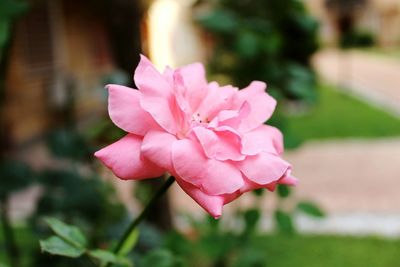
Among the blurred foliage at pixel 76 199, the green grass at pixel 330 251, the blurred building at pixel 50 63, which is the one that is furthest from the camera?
the blurred building at pixel 50 63

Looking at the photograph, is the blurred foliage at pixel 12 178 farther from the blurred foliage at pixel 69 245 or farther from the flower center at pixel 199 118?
the flower center at pixel 199 118

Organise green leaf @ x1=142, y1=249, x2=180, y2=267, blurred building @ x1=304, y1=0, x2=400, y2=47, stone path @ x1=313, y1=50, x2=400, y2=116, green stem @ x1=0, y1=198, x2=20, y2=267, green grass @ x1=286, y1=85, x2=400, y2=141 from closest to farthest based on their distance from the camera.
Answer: green leaf @ x1=142, y1=249, x2=180, y2=267
green stem @ x1=0, y1=198, x2=20, y2=267
green grass @ x1=286, y1=85, x2=400, y2=141
stone path @ x1=313, y1=50, x2=400, y2=116
blurred building @ x1=304, y1=0, x2=400, y2=47

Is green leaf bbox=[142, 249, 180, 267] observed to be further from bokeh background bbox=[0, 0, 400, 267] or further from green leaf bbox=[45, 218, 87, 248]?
green leaf bbox=[45, 218, 87, 248]

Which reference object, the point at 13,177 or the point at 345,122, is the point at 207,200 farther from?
the point at 345,122

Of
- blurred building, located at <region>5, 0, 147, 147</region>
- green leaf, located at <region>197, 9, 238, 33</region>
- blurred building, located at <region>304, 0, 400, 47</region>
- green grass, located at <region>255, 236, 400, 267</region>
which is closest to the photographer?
green leaf, located at <region>197, 9, 238, 33</region>

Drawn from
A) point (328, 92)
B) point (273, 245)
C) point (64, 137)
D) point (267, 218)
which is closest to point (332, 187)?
point (267, 218)

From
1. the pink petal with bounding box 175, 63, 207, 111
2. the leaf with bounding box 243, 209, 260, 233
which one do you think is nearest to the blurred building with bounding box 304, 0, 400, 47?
the leaf with bounding box 243, 209, 260, 233

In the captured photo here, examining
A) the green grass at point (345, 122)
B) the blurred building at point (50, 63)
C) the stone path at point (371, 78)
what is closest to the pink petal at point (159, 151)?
the blurred building at point (50, 63)

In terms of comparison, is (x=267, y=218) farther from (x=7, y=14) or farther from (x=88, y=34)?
(x=88, y=34)
